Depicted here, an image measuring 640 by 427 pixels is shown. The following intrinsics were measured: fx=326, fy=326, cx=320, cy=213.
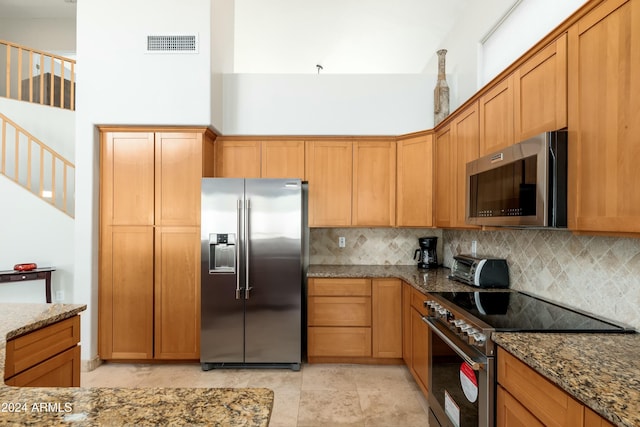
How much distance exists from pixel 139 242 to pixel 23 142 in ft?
9.74

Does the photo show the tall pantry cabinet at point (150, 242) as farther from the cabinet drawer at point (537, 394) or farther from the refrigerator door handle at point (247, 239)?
the cabinet drawer at point (537, 394)

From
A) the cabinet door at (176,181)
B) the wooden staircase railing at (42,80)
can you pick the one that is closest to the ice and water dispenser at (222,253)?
the cabinet door at (176,181)

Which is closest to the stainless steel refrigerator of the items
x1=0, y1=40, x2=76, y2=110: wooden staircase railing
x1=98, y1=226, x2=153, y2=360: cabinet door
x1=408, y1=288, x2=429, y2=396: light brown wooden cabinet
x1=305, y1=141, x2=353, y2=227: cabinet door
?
x1=305, y1=141, x2=353, y2=227: cabinet door

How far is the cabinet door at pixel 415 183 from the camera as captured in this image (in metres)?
3.21

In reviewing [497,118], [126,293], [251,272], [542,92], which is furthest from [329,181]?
[126,293]

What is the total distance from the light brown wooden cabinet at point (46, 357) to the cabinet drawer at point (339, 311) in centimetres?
183

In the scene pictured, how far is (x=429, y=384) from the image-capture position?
7.22 ft

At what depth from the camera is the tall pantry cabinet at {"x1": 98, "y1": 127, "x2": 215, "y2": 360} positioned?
3.11m

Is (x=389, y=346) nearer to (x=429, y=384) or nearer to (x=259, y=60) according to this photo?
(x=429, y=384)

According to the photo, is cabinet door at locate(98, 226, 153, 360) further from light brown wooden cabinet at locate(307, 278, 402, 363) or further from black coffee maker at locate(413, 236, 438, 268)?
black coffee maker at locate(413, 236, 438, 268)

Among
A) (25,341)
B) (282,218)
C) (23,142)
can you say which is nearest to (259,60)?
(282,218)

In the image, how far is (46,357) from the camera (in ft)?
5.28

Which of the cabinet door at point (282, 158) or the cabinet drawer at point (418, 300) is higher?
the cabinet door at point (282, 158)

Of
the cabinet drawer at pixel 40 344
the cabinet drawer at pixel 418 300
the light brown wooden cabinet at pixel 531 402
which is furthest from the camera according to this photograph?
the cabinet drawer at pixel 418 300
